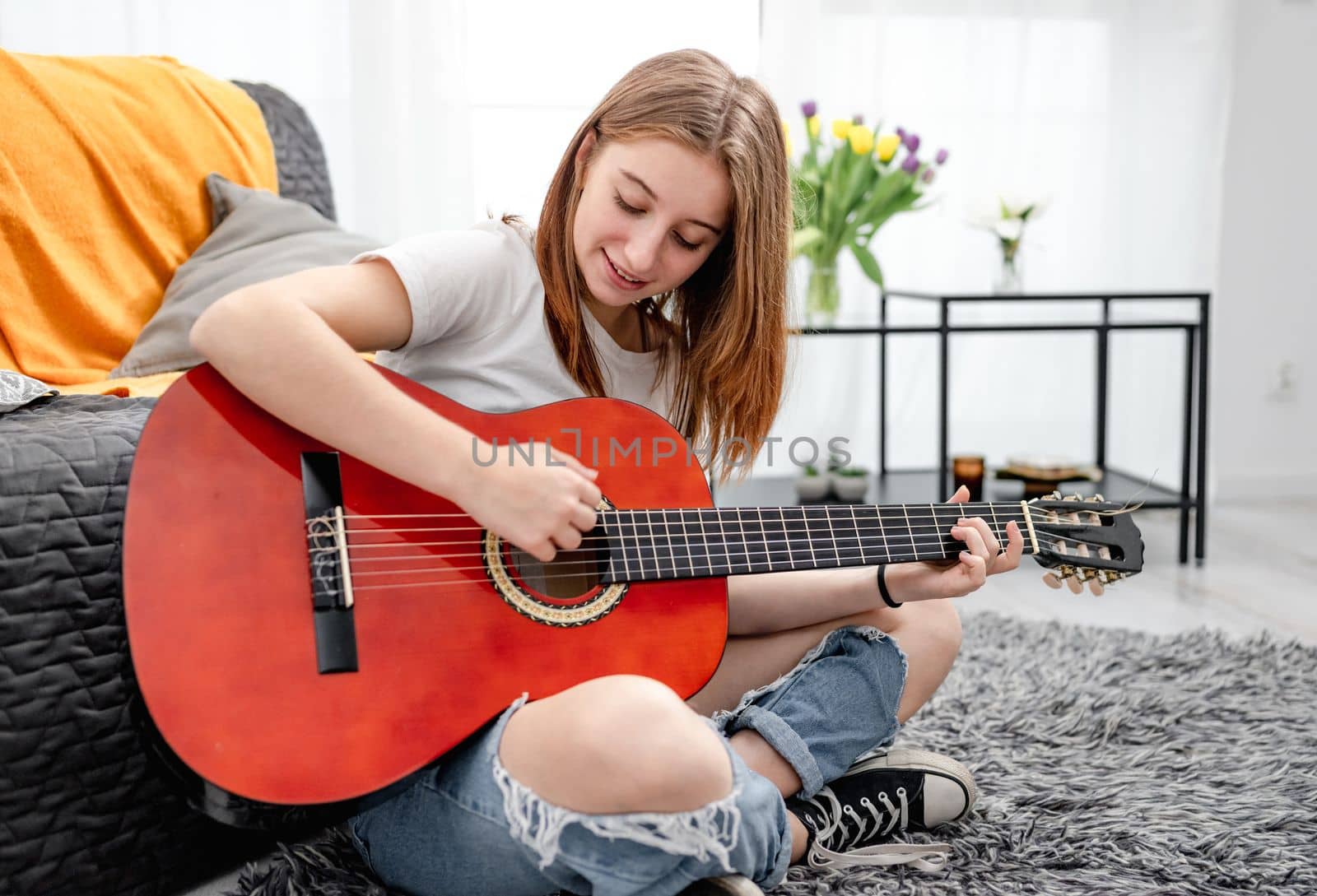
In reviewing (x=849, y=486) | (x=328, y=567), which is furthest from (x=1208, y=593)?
(x=328, y=567)

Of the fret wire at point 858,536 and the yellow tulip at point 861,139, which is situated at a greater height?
the yellow tulip at point 861,139

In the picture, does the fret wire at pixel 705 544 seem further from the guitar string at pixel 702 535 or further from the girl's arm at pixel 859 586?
the girl's arm at pixel 859 586

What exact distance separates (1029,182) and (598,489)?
216 cm

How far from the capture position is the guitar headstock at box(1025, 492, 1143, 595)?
43.1 inches

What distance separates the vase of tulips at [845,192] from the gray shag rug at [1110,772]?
0.83m

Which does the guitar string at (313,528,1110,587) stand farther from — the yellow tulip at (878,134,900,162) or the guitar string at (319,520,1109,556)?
the yellow tulip at (878,134,900,162)

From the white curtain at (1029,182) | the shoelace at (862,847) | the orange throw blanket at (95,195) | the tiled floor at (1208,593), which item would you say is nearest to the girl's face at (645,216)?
the shoelace at (862,847)

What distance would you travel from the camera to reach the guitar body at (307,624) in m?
0.80

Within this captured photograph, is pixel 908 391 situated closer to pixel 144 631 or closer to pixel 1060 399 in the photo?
pixel 1060 399

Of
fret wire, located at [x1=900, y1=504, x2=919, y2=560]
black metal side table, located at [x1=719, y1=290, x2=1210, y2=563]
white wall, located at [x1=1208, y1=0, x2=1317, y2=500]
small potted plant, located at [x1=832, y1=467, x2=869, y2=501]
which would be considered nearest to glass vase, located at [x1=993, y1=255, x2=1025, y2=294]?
black metal side table, located at [x1=719, y1=290, x2=1210, y2=563]

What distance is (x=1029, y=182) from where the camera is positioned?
2738mm

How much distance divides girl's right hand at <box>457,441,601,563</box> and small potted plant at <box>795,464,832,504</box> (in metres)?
1.49

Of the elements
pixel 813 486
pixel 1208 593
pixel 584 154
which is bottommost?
pixel 1208 593

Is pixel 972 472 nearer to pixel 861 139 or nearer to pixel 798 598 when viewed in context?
pixel 861 139
